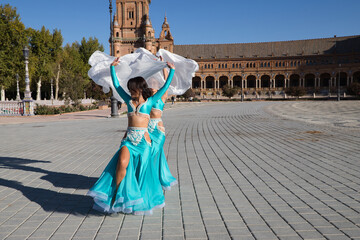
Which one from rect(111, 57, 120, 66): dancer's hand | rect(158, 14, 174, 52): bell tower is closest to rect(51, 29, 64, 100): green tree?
rect(158, 14, 174, 52): bell tower

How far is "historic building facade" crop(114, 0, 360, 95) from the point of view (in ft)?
251

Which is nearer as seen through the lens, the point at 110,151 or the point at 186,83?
the point at 186,83

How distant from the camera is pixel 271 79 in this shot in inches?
3504

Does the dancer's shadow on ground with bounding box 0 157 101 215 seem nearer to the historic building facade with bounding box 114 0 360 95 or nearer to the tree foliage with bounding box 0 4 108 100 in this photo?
the tree foliage with bounding box 0 4 108 100

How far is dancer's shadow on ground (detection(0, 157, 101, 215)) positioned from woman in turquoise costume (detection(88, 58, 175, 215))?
0.43 meters

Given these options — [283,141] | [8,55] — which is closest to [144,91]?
[283,141]

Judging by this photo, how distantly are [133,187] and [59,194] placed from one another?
163 cm

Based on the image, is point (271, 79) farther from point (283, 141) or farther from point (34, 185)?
point (34, 185)

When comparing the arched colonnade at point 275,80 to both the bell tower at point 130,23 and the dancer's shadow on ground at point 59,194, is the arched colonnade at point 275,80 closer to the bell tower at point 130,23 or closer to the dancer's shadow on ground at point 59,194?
the bell tower at point 130,23

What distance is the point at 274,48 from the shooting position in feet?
301

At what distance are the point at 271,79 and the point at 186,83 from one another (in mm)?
88982

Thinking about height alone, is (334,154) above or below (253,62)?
below

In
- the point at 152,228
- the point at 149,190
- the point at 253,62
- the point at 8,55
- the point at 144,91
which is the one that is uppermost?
the point at 253,62

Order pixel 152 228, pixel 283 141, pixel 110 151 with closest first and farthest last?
pixel 152 228 < pixel 110 151 < pixel 283 141
